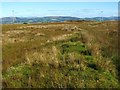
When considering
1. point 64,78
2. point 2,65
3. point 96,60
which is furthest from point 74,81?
point 2,65

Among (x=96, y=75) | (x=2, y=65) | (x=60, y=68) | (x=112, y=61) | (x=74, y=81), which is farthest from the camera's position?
(x=2, y=65)

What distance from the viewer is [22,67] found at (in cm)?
1080

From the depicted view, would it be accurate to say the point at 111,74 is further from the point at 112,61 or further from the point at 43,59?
the point at 43,59

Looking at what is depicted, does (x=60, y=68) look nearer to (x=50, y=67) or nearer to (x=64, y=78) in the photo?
(x=50, y=67)

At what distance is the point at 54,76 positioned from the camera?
9172 mm

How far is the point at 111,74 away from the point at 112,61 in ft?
3.99

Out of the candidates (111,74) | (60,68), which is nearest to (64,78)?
(60,68)

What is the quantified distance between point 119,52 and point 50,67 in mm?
3733

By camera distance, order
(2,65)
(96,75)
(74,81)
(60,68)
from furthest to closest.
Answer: (2,65) < (60,68) < (96,75) < (74,81)

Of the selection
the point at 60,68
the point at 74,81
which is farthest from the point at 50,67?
the point at 74,81

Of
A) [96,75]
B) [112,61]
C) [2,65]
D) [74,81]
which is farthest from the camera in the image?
[2,65]

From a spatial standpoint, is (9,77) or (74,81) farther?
(9,77)

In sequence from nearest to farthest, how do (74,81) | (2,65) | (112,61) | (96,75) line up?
1. (74,81)
2. (96,75)
3. (112,61)
4. (2,65)

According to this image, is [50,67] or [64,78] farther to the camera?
[50,67]
